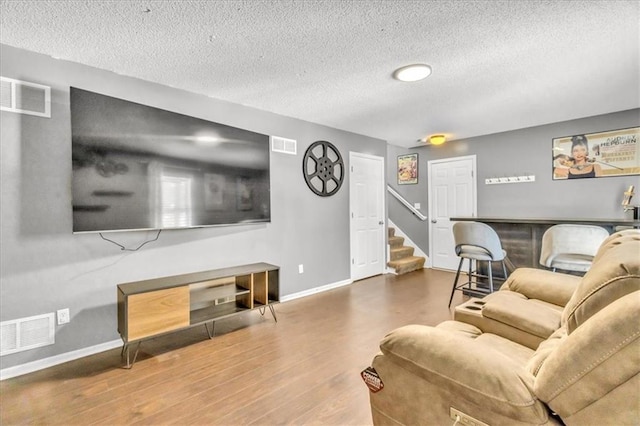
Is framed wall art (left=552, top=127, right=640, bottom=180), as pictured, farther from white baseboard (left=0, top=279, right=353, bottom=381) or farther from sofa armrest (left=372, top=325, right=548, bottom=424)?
white baseboard (left=0, top=279, right=353, bottom=381)

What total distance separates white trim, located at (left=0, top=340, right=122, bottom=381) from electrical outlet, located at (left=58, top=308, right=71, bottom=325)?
25 centimetres

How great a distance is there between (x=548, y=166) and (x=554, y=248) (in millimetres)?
2237

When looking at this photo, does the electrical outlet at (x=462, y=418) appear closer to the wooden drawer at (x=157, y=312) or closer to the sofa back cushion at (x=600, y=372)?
the sofa back cushion at (x=600, y=372)

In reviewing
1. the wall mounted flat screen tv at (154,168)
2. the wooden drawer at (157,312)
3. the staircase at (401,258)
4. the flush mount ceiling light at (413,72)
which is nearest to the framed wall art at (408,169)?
the staircase at (401,258)

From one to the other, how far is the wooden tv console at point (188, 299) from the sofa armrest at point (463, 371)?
74.3 inches

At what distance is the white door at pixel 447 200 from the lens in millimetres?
5270

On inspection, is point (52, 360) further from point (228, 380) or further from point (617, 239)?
point (617, 239)

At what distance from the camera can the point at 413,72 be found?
2609 millimetres

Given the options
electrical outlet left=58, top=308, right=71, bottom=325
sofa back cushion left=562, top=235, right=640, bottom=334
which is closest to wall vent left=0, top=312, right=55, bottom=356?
electrical outlet left=58, top=308, right=71, bottom=325

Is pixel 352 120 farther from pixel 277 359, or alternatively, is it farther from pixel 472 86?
pixel 277 359

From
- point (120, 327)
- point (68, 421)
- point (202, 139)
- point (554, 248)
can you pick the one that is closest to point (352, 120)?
point (202, 139)

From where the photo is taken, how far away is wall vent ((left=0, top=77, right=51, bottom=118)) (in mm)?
2135

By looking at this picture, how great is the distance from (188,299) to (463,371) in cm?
221

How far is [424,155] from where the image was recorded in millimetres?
5855
